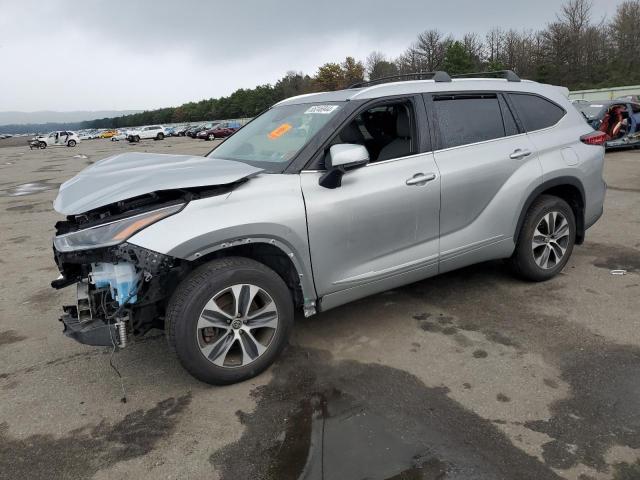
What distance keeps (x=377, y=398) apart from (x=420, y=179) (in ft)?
5.30

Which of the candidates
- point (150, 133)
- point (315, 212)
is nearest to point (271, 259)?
point (315, 212)

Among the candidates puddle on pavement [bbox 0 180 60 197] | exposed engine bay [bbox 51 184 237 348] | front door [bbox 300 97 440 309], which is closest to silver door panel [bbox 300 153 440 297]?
front door [bbox 300 97 440 309]

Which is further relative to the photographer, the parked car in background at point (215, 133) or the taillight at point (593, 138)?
the parked car in background at point (215, 133)

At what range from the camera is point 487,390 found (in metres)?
3.04

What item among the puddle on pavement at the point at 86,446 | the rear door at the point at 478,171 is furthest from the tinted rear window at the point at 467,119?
the puddle on pavement at the point at 86,446

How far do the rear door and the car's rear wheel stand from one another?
0.77 feet

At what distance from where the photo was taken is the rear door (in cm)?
391

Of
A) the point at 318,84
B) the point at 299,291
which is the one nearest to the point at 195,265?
the point at 299,291

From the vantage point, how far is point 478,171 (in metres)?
4.00

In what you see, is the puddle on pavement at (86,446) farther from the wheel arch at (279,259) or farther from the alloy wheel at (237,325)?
the wheel arch at (279,259)

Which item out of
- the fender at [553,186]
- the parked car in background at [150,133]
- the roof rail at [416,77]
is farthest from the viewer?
the parked car in background at [150,133]

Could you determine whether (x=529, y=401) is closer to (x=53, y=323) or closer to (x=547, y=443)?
(x=547, y=443)

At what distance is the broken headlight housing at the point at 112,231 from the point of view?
284 cm

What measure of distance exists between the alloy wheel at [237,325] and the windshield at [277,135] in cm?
93
